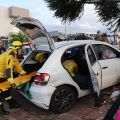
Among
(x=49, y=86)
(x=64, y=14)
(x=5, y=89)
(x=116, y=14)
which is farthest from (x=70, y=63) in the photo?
(x=64, y=14)

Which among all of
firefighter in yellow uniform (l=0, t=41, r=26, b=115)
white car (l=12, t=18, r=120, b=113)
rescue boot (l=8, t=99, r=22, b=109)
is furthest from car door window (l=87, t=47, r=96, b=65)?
rescue boot (l=8, t=99, r=22, b=109)

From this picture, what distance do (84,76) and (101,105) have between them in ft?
2.58

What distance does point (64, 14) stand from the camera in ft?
35.7

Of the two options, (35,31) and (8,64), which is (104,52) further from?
(8,64)

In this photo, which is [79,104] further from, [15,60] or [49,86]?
[15,60]

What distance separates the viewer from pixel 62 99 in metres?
6.33

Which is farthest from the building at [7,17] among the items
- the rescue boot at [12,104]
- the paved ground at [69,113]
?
the paved ground at [69,113]

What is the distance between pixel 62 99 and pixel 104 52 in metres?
1.78

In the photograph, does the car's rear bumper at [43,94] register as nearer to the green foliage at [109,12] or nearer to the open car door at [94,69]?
the open car door at [94,69]

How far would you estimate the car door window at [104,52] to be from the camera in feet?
23.4

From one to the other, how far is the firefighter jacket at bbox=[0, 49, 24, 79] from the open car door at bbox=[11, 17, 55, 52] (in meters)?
0.67

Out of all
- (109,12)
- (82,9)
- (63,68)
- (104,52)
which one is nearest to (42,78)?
(63,68)

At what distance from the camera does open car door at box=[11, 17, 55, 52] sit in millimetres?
6293

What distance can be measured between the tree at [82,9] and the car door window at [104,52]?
2251 millimetres
